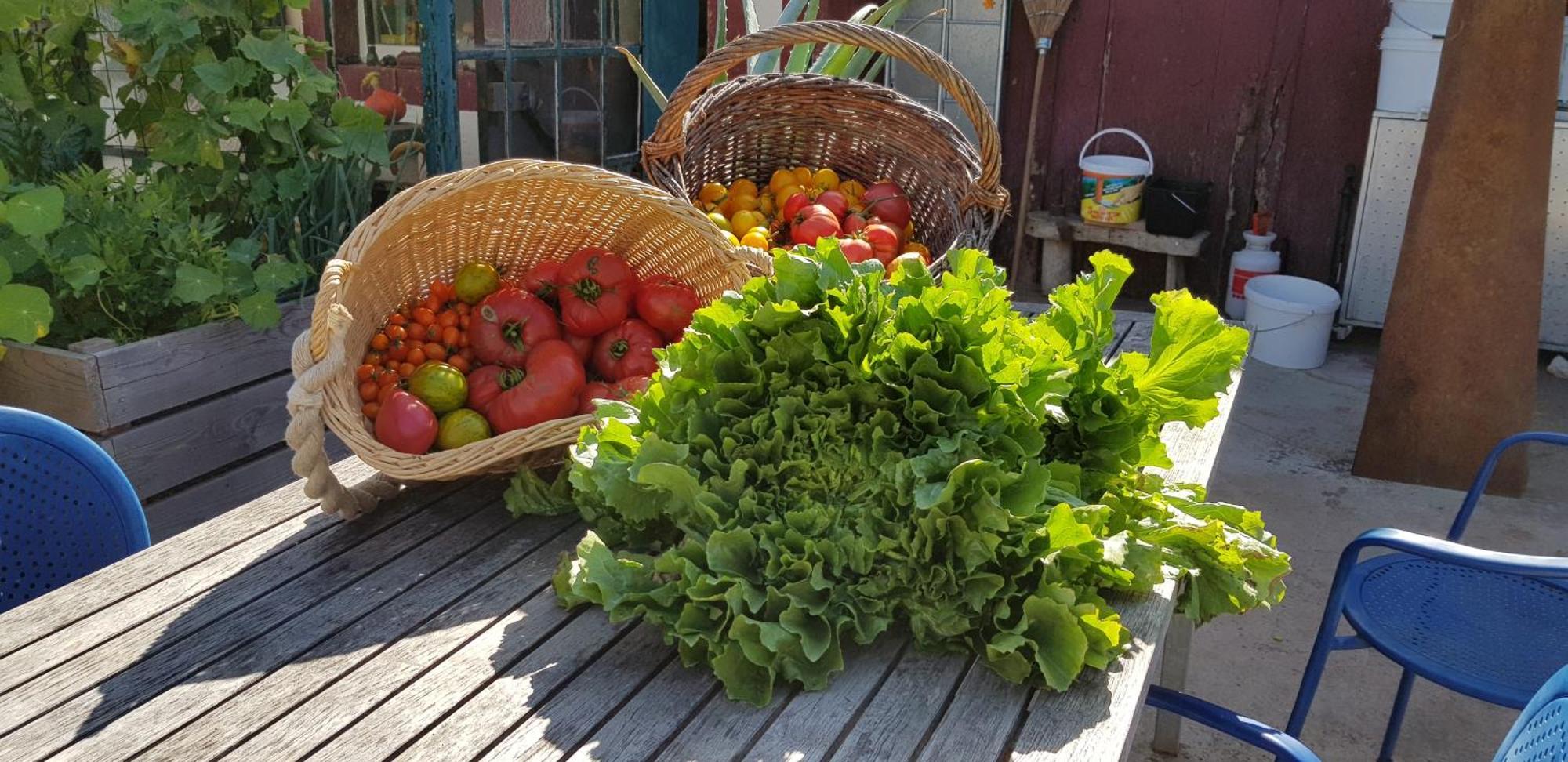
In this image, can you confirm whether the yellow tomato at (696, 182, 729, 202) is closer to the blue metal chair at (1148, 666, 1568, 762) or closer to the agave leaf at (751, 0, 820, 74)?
the agave leaf at (751, 0, 820, 74)

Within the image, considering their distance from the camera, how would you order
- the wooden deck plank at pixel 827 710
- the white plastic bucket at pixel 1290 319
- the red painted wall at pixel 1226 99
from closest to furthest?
the wooden deck plank at pixel 827 710, the white plastic bucket at pixel 1290 319, the red painted wall at pixel 1226 99

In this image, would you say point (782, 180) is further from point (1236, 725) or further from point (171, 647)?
point (171, 647)

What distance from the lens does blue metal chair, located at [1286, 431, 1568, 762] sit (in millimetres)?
1771

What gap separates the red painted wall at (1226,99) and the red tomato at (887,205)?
2844 millimetres

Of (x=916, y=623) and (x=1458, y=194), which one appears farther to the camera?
(x=1458, y=194)

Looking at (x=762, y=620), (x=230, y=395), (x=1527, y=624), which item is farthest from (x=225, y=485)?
(x=1527, y=624)

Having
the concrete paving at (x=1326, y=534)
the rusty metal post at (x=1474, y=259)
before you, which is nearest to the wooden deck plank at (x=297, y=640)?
the concrete paving at (x=1326, y=534)

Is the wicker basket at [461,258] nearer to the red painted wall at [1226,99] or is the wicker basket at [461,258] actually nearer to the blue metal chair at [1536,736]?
the blue metal chair at [1536,736]

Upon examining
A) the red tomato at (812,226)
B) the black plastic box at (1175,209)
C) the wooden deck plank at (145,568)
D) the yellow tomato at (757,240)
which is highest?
the red tomato at (812,226)

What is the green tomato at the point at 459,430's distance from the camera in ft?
5.71

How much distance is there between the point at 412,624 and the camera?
1.41 meters

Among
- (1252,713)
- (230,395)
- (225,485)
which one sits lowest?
(1252,713)

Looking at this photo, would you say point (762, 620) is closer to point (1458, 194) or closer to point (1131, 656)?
point (1131, 656)

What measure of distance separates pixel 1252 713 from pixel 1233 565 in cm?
129
